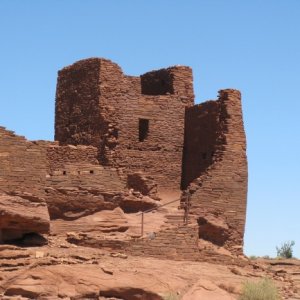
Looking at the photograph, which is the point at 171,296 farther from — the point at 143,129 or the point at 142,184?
the point at 143,129

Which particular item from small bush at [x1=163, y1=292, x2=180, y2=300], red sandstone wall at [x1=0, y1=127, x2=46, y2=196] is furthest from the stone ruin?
small bush at [x1=163, y1=292, x2=180, y2=300]

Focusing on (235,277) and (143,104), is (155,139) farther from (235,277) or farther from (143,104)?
(235,277)

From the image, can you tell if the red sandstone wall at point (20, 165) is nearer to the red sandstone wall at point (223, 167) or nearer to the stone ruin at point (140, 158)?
the stone ruin at point (140, 158)

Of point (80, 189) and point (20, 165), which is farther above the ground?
point (20, 165)

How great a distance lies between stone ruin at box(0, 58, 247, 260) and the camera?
27734 mm

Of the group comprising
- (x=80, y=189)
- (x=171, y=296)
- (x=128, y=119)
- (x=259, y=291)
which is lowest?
(x=171, y=296)

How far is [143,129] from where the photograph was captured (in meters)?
33.9

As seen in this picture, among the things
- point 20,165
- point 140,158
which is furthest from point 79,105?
point 20,165

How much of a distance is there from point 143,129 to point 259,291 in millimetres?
10794

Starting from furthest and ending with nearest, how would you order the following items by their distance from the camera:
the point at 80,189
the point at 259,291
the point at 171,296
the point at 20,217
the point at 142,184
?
the point at 142,184 < the point at 80,189 < the point at 20,217 < the point at 259,291 < the point at 171,296

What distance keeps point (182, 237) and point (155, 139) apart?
19.4 feet

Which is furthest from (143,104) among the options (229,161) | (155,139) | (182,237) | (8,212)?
(8,212)

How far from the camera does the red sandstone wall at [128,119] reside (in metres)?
32.8

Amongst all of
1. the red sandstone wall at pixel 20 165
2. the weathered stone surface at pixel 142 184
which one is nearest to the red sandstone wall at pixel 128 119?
the weathered stone surface at pixel 142 184
